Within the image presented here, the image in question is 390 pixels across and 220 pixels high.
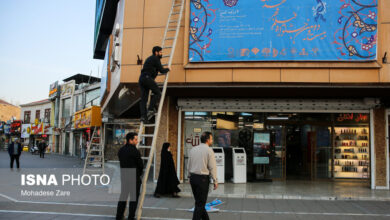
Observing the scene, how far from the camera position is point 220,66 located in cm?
1060

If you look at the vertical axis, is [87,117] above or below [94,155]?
above

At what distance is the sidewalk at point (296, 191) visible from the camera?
393 inches

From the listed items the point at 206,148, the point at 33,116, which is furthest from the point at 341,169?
the point at 33,116

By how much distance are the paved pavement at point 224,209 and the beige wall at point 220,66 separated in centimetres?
365

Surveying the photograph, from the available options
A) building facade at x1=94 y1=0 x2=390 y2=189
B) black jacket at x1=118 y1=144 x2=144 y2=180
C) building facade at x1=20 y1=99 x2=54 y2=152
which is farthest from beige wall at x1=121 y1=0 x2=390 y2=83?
building facade at x1=20 y1=99 x2=54 y2=152

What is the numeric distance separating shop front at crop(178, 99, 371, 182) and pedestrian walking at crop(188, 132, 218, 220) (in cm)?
636

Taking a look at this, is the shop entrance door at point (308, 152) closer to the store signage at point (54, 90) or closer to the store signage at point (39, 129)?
the store signage at point (54, 90)

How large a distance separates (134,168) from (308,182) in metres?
8.86

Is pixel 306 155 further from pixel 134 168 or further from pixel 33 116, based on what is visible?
pixel 33 116

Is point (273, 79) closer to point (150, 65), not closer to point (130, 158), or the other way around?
point (150, 65)

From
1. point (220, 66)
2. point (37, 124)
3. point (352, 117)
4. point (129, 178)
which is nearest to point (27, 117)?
point (37, 124)

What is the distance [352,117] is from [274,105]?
351cm

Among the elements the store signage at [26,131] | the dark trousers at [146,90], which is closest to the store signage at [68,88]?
the store signage at [26,131]

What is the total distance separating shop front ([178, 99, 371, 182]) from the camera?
516 inches
